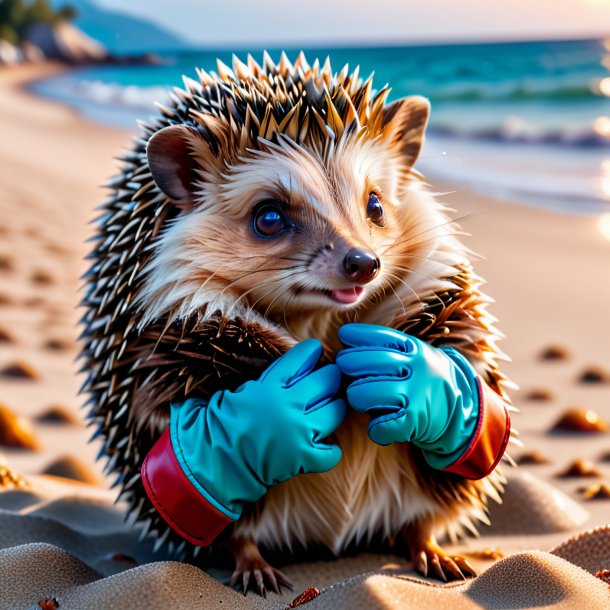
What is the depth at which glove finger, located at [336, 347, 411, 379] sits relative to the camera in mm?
1679

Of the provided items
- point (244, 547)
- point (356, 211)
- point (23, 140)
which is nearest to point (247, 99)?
point (356, 211)

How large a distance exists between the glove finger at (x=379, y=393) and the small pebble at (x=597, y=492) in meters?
1.22

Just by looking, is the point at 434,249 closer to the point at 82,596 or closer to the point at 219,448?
the point at 219,448

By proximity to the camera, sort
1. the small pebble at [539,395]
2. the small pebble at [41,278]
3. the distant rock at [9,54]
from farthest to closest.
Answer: the distant rock at [9,54] < the small pebble at [41,278] < the small pebble at [539,395]

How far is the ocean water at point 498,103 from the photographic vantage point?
6.93 meters

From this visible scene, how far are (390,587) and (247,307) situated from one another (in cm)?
61

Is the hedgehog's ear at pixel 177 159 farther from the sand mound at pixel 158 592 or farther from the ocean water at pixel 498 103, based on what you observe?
the ocean water at pixel 498 103

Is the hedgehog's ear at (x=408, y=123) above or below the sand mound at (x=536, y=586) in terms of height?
above

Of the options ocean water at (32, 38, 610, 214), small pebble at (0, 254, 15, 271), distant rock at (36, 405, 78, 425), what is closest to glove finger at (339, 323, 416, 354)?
distant rock at (36, 405, 78, 425)

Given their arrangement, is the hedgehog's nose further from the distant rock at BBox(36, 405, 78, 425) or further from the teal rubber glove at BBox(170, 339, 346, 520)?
the distant rock at BBox(36, 405, 78, 425)

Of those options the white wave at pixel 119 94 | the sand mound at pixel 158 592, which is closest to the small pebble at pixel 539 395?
the sand mound at pixel 158 592

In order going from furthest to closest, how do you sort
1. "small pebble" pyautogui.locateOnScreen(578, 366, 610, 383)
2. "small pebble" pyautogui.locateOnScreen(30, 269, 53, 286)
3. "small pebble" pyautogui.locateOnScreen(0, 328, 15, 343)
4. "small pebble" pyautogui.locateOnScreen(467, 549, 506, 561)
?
"small pebble" pyautogui.locateOnScreen(30, 269, 53, 286)
"small pebble" pyautogui.locateOnScreen(0, 328, 15, 343)
"small pebble" pyautogui.locateOnScreen(578, 366, 610, 383)
"small pebble" pyautogui.locateOnScreen(467, 549, 506, 561)

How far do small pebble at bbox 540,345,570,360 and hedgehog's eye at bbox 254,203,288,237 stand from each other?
2444 millimetres

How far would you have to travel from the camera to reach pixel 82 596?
5.53 ft
